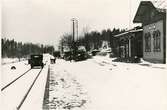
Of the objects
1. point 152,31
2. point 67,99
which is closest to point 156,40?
point 152,31

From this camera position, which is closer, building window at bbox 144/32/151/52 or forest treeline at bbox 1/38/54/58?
forest treeline at bbox 1/38/54/58

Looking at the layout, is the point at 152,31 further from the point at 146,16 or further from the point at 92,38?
the point at 92,38

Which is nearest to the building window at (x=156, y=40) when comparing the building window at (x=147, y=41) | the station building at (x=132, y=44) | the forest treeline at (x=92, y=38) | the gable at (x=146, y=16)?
the gable at (x=146, y=16)

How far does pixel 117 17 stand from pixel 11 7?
9.55 ft

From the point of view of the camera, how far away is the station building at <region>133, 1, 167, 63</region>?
17.6 metres

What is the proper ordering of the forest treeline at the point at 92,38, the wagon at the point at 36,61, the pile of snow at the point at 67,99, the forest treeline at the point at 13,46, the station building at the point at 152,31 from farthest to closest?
1. the wagon at the point at 36,61
2. the station building at the point at 152,31
3. the forest treeline at the point at 92,38
4. the pile of snow at the point at 67,99
5. the forest treeline at the point at 13,46

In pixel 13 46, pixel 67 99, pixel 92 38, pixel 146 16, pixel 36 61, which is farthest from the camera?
pixel 36 61

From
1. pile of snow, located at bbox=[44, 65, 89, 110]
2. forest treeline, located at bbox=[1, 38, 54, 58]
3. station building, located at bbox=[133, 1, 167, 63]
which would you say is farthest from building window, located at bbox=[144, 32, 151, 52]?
pile of snow, located at bbox=[44, 65, 89, 110]

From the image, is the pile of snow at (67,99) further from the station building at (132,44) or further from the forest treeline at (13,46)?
the station building at (132,44)

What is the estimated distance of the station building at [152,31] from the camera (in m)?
17.6

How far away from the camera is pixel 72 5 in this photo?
26.8 feet

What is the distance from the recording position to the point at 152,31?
19812 millimetres

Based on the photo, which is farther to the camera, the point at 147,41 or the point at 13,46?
the point at 147,41

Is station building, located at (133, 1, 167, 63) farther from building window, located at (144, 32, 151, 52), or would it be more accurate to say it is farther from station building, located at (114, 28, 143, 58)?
station building, located at (114, 28, 143, 58)
